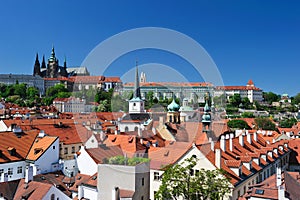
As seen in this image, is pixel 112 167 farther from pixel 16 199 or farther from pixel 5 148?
pixel 5 148

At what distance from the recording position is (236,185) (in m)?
19.0

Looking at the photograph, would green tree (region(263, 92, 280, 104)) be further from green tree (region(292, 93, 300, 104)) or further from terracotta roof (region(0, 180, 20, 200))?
terracotta roof (region(0, 180, 20, 200))

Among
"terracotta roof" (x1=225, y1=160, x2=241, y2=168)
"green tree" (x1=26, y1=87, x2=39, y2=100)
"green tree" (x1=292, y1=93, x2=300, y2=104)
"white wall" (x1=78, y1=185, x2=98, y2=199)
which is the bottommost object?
"white wall" (x1=78, y1=185, x2=98, y2=199)

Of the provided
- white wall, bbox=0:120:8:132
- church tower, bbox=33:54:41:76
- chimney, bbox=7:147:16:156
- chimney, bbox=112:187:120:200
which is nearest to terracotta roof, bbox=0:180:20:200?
chimney, bbox=7:147:16:156

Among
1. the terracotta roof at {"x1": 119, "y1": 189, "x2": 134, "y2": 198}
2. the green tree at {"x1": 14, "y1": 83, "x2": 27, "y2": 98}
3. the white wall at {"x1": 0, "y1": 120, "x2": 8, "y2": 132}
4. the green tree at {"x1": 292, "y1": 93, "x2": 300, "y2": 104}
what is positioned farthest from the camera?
the green tree at {"x1": 292, "y1": 93, "x2": 300, "y2": 104}

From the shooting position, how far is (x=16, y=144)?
28281 mm

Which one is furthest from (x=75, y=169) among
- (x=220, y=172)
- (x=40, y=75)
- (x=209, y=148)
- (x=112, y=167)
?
(x=40, y=75)

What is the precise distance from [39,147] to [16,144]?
2017 millimetres

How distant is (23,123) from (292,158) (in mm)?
29837

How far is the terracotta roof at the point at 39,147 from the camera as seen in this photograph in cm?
2704

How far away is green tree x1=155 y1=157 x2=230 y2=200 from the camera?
17641mm

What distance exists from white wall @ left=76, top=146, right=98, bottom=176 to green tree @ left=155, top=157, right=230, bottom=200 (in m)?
7.34

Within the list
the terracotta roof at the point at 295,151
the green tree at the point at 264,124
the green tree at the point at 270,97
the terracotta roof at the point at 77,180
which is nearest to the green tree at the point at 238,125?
the green tree at the point at 264,124

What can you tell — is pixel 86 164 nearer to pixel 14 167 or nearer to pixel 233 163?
pixel 14 167
